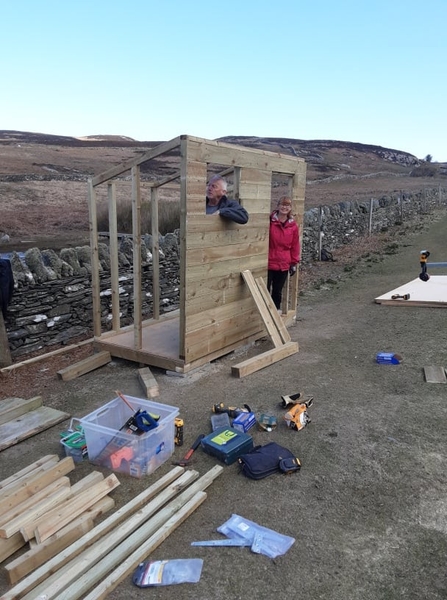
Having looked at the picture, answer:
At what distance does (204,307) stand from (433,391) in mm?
2876

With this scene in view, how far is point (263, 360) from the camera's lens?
20.7 feet

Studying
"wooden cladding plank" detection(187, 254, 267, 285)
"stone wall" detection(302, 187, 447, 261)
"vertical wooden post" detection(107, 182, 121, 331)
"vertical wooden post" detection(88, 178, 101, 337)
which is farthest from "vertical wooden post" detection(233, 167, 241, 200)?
"stone wall" detection(302, 187, 447, 261)

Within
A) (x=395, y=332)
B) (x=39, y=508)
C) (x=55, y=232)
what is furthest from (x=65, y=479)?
(x=55, y=232)

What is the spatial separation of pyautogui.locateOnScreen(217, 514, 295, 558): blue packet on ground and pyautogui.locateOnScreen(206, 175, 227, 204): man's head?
4.05m

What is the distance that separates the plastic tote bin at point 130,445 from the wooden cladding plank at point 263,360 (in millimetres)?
1788

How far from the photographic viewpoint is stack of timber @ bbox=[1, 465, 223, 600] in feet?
8.80

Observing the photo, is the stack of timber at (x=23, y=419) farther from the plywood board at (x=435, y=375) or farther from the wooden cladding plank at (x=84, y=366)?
the plywood board at (x=435, y=375)

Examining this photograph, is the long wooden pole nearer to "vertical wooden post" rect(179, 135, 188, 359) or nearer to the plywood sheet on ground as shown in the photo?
"vertical wooden post" rect(179, 135, 188, 359)

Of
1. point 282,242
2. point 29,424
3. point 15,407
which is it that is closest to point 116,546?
point 29,424

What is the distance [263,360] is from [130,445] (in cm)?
273

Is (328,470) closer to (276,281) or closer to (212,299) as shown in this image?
(212,299)

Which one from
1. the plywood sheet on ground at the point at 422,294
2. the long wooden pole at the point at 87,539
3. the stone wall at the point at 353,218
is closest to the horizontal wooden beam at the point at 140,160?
the long wooden pole at the point at 87,539

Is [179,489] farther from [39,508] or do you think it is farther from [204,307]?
[204,307]

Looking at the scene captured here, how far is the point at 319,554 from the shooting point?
9.94 feet
